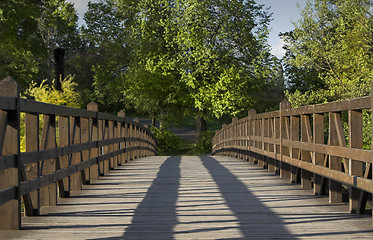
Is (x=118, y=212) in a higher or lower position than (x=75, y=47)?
lower

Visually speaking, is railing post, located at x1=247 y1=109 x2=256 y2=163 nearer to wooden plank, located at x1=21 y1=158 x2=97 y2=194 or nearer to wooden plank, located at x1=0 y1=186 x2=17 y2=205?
wooden plank, located at x1=21 y1=158 x2=97 y2=194

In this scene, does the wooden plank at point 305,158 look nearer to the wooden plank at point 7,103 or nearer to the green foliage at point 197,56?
the wooden plank at point 7,103

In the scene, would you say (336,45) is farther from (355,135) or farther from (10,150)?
(10,150)

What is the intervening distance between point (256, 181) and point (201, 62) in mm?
21525

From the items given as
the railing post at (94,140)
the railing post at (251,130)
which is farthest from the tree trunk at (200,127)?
the railing post at (94,140)

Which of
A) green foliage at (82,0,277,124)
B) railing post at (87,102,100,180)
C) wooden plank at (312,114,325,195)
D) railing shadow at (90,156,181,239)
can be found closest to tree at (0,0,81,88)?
green foliage at (82,0,277,124)

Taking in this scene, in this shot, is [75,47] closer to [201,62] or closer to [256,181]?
[201,62]

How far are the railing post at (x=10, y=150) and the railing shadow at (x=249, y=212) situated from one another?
2358 mm

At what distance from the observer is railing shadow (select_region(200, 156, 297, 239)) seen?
5.16 m

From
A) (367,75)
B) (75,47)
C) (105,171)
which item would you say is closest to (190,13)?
(367,75)

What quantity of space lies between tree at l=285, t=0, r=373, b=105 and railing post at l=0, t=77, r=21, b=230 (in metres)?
22.4

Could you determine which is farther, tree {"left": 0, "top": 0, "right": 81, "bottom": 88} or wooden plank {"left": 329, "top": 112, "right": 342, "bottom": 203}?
tree {"left": 0, "top": 0, "right": 81, "bottom": 88}

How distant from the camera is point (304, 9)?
95.1 ft

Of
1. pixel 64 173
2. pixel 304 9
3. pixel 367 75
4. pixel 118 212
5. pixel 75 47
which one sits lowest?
pixel 118 212
